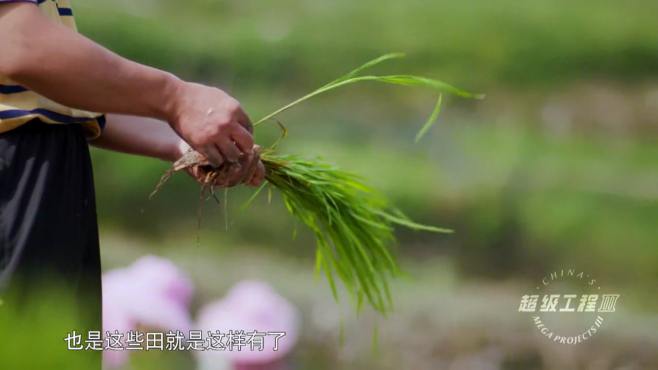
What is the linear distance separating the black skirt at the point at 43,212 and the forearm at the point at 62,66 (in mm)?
112

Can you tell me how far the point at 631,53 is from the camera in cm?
267

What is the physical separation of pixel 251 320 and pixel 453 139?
26.3 inches

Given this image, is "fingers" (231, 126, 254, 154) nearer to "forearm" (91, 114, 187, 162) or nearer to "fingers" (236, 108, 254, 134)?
"fingers" (236, 108, 254, 134)

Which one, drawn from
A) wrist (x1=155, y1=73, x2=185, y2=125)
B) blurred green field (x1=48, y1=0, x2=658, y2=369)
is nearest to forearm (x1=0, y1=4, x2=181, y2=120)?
wrist (x1=155, y1=73, x2=185, y2=125)

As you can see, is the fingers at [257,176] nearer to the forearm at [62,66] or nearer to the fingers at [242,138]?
the fingers at [242,138]

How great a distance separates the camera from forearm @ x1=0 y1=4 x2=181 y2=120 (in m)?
1.18

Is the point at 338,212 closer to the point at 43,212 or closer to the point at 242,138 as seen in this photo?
the point at 242,138

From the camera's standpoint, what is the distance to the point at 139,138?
1.57 metres

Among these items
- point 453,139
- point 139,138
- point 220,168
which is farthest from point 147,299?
point 220,168

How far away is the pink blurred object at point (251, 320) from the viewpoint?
2.62 metres

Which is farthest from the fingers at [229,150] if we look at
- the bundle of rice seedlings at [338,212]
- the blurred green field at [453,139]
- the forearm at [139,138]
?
the blurred green field at [453,139]

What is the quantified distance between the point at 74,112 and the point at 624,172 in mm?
1671

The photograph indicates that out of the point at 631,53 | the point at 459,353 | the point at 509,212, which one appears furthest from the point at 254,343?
the point at 631,53

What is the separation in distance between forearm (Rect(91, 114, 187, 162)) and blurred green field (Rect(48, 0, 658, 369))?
104cm
